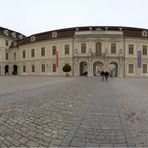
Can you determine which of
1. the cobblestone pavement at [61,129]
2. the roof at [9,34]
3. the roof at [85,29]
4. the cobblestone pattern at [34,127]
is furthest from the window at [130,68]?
the cobblestone pattern at [34,127]

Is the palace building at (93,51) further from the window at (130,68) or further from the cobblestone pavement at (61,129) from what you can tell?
the cobblestone pavement at (61,129)

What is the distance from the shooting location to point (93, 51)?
48.0 metres

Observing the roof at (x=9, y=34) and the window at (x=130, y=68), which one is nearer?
the window at (x=130, y=68)

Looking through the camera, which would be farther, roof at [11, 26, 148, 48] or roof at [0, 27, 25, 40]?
roof at [0, 27, 25, 40]

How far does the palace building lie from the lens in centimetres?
4741

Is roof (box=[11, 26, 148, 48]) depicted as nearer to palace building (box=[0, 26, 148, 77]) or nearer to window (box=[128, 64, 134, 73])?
palace building (box=[0, 26, 148, 77])

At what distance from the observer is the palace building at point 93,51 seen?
156 feet

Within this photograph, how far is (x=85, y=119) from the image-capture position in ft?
16.7

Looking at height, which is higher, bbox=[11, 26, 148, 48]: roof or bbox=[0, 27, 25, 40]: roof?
bbox=[0, 27, 25, 40]: roof

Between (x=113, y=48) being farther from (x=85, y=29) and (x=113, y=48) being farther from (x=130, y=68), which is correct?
(x=85, y=29)

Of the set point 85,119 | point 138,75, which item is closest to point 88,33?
point 138,75

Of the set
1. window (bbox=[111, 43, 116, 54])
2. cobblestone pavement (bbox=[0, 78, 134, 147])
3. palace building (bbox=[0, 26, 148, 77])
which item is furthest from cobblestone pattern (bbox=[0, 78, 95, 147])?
window (bbox=[111, 43, 116, 54])

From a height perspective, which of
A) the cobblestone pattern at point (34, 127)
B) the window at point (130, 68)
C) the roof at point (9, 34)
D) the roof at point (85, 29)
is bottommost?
the cobblestone pattern at point (34, 127)

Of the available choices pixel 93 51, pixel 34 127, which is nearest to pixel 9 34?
pixel 93 51
